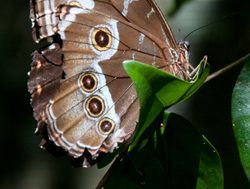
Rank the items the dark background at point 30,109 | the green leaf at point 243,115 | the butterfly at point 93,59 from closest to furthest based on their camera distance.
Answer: the green leaf at point 243,115 → the butterfly at point 93,59 → the dark background at point 30,109

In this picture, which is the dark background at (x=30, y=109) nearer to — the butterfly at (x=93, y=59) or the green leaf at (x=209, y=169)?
the butterfly at (x=93, y=59)

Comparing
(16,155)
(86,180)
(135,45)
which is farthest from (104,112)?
(16,155)

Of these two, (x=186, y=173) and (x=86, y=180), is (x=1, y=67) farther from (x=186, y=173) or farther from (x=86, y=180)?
(x=186, y=173)

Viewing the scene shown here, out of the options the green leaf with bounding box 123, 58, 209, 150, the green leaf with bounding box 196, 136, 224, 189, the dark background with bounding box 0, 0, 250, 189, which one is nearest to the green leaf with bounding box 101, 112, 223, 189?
the green leaf with bounding box 196, 136, 224, 189

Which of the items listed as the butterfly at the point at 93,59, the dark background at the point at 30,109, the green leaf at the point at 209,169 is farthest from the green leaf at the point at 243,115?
the dark background at the point at 30,109

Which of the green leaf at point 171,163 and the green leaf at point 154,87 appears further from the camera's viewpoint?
the green leaf at point 171,163

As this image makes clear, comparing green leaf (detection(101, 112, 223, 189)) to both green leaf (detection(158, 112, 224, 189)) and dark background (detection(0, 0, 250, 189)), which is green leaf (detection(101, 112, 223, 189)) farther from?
dark background (detection(0, 0, 250, 189))
